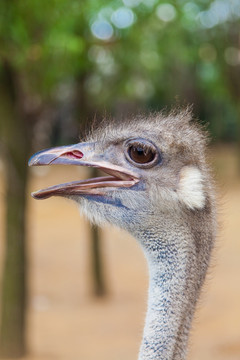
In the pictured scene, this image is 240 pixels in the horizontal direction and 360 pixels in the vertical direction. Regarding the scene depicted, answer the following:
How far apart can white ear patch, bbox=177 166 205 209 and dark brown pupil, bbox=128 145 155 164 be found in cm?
14

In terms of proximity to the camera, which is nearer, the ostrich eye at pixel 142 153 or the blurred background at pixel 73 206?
the ostrich eye at pixel 142 153

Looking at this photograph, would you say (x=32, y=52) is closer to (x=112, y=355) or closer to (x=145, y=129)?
(x=112, y=355)

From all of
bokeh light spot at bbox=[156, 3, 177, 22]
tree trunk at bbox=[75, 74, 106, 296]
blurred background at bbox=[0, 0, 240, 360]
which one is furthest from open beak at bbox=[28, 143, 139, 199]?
tree trunk at bbox=[75, 74, 106, 296]

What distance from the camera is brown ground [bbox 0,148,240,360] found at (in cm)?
756

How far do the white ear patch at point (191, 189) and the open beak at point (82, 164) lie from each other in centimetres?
18

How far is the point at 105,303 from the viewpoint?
33.4ft

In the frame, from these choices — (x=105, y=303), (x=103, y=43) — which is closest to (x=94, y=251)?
(x=105, y=303)

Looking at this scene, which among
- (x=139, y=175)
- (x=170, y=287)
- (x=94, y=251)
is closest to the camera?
(x=170, y=287)

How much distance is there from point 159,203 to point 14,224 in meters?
4.47

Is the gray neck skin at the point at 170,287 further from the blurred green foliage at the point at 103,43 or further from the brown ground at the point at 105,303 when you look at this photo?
the blurred green foliage at the point at 103,43

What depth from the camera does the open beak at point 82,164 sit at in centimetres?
279

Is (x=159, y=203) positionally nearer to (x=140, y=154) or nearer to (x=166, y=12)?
(x=140, y=154)

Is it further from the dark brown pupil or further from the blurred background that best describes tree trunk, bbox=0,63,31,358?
the dark brown pupil

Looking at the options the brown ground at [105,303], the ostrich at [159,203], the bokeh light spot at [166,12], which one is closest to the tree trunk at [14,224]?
the brown ground at [105,303]
